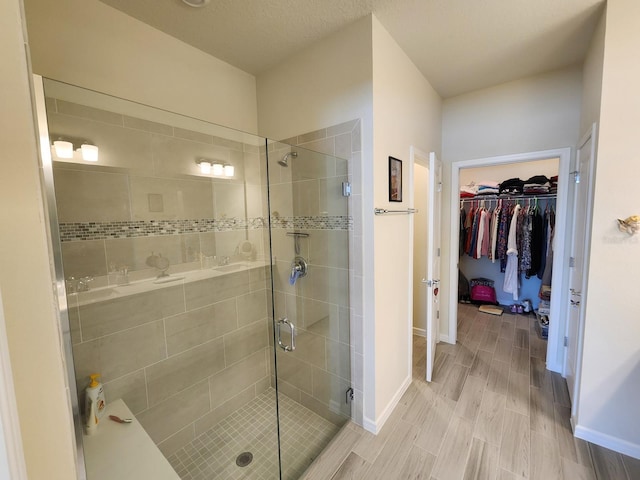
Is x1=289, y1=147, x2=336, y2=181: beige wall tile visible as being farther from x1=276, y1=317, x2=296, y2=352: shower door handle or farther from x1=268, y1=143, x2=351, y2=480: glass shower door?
x1=276, y1=317, x2=296, y2=352: shower door handle

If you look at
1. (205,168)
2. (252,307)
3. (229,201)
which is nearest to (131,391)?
(252,307)

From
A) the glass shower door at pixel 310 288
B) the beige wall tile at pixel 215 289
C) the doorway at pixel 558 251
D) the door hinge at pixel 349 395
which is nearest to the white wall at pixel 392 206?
the door hinge at pixel 349 395

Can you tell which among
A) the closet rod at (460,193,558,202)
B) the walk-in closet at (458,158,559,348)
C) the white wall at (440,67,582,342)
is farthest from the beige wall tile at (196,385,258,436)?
the closet rod at (460,193,558,202)

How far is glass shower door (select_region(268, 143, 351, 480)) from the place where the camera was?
6.70ft

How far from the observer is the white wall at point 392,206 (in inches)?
73.7

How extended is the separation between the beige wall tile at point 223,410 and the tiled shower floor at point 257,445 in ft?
0.11

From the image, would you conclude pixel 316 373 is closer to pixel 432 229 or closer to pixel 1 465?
pixel 432 229

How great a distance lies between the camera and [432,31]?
1.89 metres

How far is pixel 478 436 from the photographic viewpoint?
6.28 ft

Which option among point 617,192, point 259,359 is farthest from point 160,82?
point 617,192

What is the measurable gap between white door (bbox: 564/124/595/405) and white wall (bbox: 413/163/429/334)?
4.51ft

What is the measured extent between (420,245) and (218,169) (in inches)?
104

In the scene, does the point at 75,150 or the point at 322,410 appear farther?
the point at 322,410

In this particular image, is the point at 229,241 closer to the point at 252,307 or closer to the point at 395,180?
the point at 252,307
